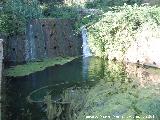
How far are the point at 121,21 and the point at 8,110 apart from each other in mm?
6689

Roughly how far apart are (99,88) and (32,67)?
3634mm

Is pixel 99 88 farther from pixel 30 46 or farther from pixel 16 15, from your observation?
pixel 16 15

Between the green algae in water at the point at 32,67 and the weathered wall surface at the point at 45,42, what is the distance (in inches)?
25.1

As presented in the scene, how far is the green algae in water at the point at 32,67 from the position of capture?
12.7 m

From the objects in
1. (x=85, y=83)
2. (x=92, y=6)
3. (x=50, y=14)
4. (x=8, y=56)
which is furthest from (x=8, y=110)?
(x=92, y=6)

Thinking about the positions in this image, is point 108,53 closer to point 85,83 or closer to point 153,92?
point 85,83

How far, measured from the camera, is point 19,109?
9.25 m

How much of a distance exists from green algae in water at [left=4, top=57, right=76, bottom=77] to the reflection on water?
1.16 ft

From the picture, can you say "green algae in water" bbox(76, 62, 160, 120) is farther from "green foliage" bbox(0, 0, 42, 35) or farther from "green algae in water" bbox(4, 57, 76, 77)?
"green foliage" bbox(0, 0, 42, 35)

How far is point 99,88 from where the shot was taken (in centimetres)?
1066

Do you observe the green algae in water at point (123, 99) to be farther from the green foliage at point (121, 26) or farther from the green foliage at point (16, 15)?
the green foliage at point (16, 15)

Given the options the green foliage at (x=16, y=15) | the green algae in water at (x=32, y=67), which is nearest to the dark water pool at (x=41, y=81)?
the green algae in water at (x=32, y=67)

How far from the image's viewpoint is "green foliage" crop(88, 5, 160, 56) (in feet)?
46.7

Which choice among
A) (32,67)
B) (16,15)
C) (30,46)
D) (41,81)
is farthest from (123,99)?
(16,15)
